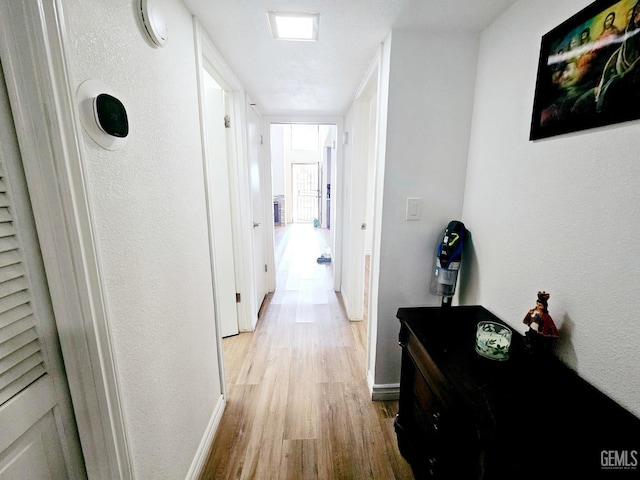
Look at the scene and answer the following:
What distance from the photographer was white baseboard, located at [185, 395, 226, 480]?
4.02 ft

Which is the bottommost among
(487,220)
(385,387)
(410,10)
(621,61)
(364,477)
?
(364,477)

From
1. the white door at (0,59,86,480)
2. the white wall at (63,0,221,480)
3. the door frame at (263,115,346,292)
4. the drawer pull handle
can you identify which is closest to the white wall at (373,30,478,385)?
the drawer pull handle

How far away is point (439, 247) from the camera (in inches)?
57.1

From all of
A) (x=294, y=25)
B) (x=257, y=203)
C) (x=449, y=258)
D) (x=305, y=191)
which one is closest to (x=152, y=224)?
(x=294, y=25)

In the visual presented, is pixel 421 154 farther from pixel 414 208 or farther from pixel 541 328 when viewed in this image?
pixel 541 328

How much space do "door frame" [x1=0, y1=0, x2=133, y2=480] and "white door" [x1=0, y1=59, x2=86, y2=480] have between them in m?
0.02

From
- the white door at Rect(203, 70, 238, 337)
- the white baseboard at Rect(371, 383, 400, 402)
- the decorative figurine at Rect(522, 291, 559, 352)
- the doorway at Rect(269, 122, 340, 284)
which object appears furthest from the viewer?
the doorway at Rect(269, 122, 340, 284)

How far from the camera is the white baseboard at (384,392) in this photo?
5.61 feet

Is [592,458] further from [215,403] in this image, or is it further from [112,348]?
[215,403]

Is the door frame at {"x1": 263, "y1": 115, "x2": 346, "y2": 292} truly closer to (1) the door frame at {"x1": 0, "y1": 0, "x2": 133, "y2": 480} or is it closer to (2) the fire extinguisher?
(2) the fire extinguisher

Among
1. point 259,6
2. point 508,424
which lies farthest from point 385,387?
point 259,6

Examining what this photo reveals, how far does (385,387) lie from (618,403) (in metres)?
1.15

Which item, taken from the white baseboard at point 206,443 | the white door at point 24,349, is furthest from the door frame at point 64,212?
the white baseboard at point 206,443

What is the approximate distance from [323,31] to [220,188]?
4.33 feet
